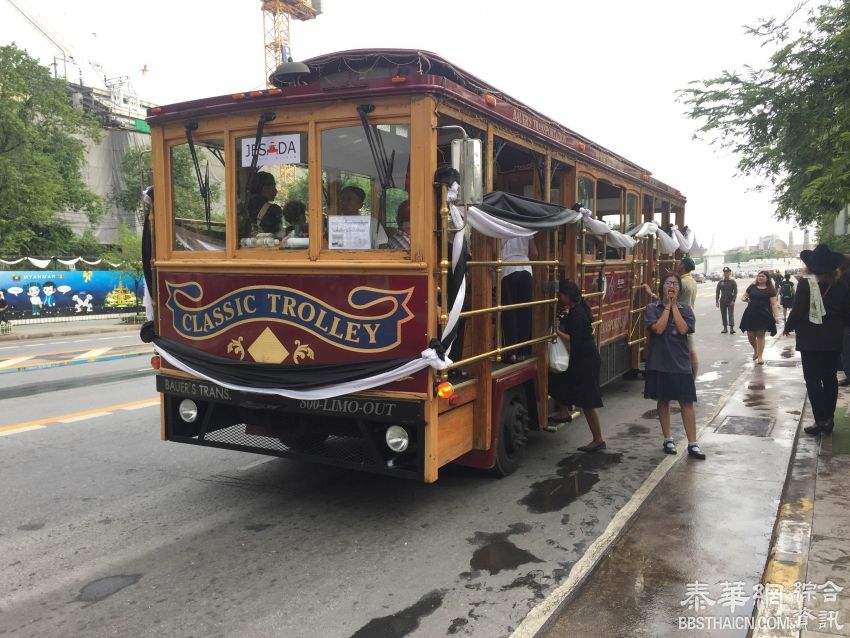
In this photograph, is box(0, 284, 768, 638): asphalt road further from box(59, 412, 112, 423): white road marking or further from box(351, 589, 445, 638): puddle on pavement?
box(59, 412, 112, 423): white road marking

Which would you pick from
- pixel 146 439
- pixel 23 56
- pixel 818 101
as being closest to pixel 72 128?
pixel 23 56

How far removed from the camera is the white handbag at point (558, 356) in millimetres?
6172

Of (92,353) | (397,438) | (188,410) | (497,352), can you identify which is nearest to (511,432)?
(497,352)

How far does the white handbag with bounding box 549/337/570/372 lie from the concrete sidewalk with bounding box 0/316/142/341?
19703mm

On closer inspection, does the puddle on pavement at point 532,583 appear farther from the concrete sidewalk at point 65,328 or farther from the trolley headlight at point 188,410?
the concrete sidewalk at point 65,328

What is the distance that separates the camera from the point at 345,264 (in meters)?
4.34

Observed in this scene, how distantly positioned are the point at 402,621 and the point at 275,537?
1407 millimetres

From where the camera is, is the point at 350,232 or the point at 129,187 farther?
the point at 129,187

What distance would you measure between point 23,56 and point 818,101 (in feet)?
104

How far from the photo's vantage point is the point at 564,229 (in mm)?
6953

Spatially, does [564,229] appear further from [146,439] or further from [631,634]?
[146,439]

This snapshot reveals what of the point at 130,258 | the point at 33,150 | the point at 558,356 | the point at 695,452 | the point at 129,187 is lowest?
the point at 695,452

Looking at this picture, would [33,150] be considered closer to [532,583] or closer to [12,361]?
[12,361]

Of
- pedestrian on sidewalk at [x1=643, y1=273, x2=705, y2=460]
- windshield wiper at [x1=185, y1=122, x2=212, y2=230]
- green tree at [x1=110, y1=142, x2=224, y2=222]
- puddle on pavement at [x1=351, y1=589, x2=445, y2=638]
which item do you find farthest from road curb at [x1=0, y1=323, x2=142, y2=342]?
puddle on pavement at [x1=351, y1=589, x2=445, y2=638]
